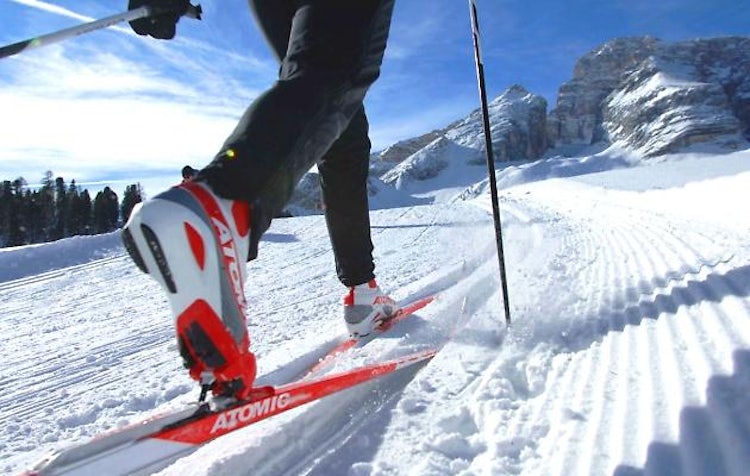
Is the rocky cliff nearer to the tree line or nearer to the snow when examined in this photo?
the tree line

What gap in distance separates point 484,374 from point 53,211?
5657cm

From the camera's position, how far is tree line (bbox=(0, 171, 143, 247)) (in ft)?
149

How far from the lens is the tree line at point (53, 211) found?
45.5 m

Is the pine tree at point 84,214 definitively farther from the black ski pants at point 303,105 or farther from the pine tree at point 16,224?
the black ski pants at point 303,105

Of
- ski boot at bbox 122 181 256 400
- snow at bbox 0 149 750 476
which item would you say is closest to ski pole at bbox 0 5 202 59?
ski boot at bbox 122 181 256 400

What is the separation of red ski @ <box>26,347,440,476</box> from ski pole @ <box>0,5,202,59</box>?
1112 millimetres

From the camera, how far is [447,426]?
4.15 ft

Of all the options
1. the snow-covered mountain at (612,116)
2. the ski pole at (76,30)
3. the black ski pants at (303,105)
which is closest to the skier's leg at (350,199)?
the black ski pants at (303,105)

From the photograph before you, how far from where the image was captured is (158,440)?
106cm

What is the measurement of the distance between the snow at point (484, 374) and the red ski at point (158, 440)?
0.37ft

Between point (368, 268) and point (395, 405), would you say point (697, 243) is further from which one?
point (395, 405)

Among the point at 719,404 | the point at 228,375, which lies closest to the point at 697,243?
the point at 719,404

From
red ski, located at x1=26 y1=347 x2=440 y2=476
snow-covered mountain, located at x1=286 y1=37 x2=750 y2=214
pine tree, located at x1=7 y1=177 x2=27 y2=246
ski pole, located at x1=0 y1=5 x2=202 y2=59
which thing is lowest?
red ski, located at x1=26 y1=347 x2=440 y2=476

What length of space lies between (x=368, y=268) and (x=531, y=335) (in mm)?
753
